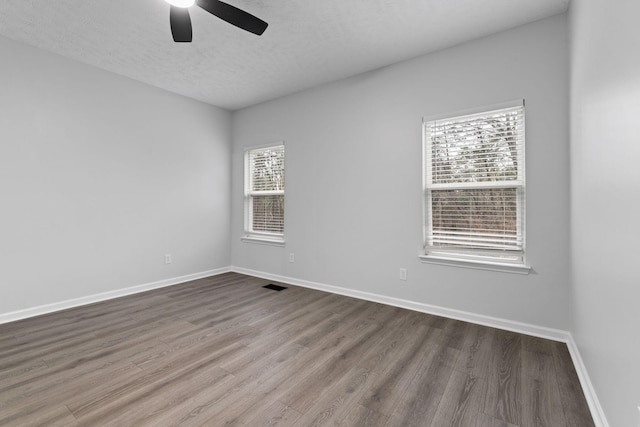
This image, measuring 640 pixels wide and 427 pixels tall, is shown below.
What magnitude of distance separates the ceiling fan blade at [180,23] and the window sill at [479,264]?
2995 mm

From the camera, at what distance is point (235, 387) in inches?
71.9

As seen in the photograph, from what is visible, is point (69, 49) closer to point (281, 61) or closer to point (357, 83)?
point (281, 61)

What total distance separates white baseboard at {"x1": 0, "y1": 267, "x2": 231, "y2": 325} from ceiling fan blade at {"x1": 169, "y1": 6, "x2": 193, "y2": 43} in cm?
308

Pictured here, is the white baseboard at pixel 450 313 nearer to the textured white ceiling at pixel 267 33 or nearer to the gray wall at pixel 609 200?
the gray wall at pixel 609 200

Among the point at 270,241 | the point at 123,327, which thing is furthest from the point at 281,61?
the point at 123,327

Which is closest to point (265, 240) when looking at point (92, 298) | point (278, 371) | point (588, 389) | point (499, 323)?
point (92, 298)

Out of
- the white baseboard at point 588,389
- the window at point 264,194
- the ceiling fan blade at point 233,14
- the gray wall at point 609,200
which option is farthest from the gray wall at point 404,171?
the ceiling fan blade at point 233,14

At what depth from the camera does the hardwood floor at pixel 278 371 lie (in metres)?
1.59

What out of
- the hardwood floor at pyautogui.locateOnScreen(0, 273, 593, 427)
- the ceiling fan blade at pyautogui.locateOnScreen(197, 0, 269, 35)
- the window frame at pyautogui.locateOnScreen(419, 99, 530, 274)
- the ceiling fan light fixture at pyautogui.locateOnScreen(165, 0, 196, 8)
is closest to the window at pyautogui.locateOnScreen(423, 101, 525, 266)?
the window frame at pyautogui.locateOnScreen(419, 99, 530, 274)

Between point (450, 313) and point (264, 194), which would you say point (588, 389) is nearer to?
point (450, 313)

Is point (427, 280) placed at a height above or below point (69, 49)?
below

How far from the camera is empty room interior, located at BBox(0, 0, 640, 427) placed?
162 centimetres

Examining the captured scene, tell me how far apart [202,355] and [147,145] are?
305cm

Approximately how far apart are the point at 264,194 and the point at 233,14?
2.85 meters
